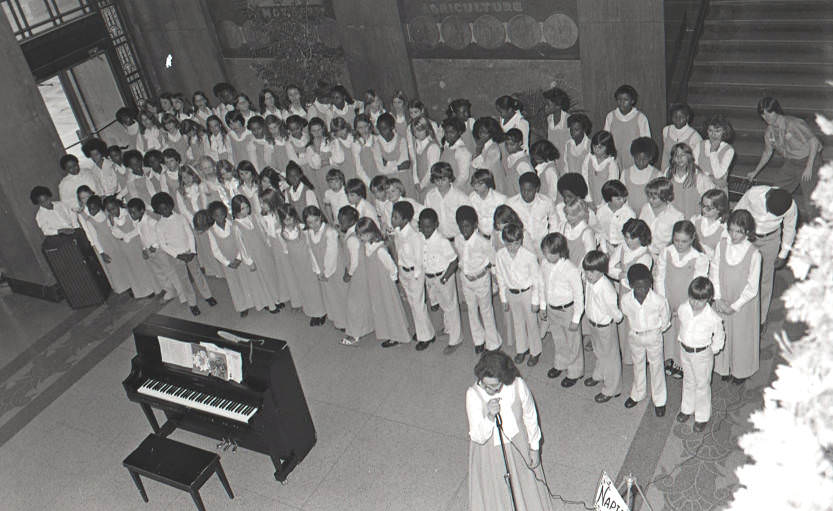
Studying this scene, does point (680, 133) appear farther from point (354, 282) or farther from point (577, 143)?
point (354, 282)

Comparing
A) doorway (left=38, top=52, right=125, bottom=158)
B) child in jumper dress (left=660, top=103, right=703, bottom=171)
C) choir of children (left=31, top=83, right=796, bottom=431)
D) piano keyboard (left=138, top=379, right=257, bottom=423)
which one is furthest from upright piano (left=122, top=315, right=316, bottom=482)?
doorway (left=38, top=52, right=125, bottom=158)

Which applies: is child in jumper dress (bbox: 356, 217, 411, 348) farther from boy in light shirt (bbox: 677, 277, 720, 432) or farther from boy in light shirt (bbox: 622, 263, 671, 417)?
boy in light shirt (bbox: 677, 277, 720, 432)

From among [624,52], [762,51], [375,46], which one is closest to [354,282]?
[624,52]

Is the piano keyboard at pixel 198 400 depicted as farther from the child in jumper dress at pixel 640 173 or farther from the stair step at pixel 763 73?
the stair step at pixel 763 73

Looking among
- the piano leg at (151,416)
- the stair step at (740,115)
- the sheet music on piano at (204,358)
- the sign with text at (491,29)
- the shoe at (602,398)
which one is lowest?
the shoe at (602,398)

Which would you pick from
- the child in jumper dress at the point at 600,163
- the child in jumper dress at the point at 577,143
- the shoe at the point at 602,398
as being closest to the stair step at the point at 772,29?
the child in jumper dress at the point at 577,143

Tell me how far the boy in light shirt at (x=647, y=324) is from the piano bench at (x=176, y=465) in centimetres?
342

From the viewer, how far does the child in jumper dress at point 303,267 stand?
823cm

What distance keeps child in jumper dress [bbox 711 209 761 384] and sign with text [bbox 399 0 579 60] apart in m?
4.61

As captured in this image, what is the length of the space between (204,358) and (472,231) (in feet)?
8.24

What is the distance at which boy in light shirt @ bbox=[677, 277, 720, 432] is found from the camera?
5.71 metres

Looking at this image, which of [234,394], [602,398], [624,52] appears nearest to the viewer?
[234,394]

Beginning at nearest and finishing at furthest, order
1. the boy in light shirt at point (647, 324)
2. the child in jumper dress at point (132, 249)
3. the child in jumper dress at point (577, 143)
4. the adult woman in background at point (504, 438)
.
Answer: the adult woman in background at point (504, 438) → the boy in light shirt at point (647, 324) → the child in jumper dress at point (577, 143) → the child in jumper dress at point (132, 249)

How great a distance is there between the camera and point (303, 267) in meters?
8.43
